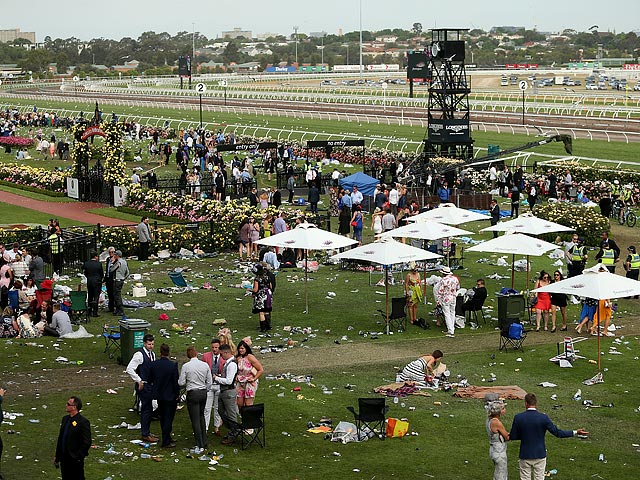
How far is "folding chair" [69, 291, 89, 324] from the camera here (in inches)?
995

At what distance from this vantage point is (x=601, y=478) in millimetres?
16125

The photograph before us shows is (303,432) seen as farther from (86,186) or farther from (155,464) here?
(86,186)

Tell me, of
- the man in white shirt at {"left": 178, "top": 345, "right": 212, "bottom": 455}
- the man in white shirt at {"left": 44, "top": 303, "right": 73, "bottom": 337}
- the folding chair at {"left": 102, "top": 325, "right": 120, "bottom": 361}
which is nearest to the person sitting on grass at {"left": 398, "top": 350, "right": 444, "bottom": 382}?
the man in white shirt at {"left": 178, "top": 345, "right": 212, "bottom": 455}

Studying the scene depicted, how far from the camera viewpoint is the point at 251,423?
56.5 ft

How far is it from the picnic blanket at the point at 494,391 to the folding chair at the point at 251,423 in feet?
13.8

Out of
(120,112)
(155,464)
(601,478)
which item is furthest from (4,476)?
(120,112)

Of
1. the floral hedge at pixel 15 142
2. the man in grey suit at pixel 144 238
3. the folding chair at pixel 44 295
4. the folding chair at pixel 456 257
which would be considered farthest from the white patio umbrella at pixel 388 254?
the floral hedge at pixel 15 142

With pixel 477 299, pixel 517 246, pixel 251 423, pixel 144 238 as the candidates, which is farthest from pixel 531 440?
pixel 144 238

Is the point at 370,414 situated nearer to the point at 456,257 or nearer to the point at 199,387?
the point at 199,387

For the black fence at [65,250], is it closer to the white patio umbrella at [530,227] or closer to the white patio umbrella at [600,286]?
the white patio umbrella at [530,227]

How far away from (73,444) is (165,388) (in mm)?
2553

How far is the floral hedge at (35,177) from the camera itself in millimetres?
52344

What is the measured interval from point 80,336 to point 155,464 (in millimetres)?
8090

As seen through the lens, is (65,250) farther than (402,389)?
Yes
